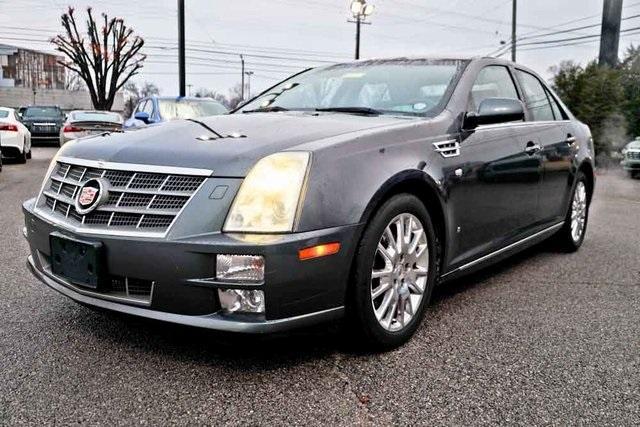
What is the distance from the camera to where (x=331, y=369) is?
8.59 feet

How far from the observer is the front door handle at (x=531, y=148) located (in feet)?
13.1

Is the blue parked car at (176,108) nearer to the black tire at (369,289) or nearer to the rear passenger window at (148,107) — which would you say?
the rear passenger window at (148,107)

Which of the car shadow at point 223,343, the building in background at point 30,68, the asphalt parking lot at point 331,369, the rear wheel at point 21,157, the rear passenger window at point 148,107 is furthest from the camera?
the building in background at point 30,68

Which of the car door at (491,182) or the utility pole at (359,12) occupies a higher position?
the utility pole at (359,12)

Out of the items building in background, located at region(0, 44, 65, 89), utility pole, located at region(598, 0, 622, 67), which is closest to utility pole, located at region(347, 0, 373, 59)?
utility pole, located at region(598, 0, 622, 67)

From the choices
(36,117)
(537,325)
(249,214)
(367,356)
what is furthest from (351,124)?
(36,117)

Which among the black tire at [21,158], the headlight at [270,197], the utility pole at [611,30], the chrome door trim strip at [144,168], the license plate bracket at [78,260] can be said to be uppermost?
the utility pole at [611,30]

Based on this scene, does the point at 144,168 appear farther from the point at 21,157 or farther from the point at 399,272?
the point at 21,157

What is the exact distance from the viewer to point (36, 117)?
21.2 m

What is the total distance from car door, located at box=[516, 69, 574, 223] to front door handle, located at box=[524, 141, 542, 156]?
0.15ft

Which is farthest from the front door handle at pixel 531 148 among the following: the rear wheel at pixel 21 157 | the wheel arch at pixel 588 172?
the rear wheel at pixel 21 157

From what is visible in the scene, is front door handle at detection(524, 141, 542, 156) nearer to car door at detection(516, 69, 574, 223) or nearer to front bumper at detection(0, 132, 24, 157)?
car door at detection(516, 69, 574, 223)

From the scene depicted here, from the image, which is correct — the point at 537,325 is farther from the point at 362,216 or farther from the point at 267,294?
the point at 267,294

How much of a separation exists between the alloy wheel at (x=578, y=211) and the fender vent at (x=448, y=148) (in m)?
2.17
